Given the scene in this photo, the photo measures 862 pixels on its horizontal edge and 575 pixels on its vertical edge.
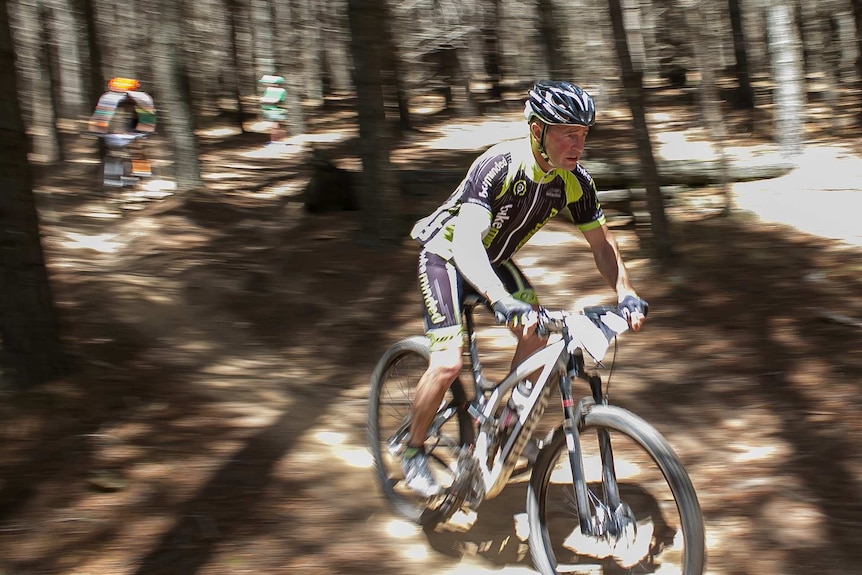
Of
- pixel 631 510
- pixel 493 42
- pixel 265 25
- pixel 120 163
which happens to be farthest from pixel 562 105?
pixel 493 42

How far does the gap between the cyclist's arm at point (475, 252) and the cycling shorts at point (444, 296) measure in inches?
11.9

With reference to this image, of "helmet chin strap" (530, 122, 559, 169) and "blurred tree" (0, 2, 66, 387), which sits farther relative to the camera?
"blurred tree" (0, 2, 66, 387)

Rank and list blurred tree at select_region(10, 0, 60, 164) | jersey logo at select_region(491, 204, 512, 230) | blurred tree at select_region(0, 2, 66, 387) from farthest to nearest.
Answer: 1. blurred tree at select_region(10, 0, 60, 164)
2. blurred tree at select_region(0, 2, 66, 387)
3. jersey logo at select_region(491, 204, 512, 230)

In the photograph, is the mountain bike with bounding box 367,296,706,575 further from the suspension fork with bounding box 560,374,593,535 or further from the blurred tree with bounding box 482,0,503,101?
the blurred tree with bounding box 482,0,503,101

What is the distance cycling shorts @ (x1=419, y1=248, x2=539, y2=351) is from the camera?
163 inches

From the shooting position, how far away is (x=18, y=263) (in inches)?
212

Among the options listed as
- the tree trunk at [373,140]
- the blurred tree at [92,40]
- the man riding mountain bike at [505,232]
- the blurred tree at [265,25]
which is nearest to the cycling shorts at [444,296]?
the man riding mountain bike at [505,232]

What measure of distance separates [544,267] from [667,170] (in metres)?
3.31

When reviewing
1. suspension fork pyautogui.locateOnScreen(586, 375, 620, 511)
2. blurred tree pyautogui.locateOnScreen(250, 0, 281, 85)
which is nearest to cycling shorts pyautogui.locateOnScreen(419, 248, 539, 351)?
suspension fork pyautogui.locateOnScreen(586, 375, 620, 511)

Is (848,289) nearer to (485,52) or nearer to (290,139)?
(290,139)

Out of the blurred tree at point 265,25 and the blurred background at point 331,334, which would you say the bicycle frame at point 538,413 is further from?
the blurred tree at point 265,25

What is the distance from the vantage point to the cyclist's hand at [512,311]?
3453 millimetres

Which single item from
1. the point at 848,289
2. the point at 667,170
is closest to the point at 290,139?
the point at 667,170

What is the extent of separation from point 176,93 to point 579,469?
11.6m
